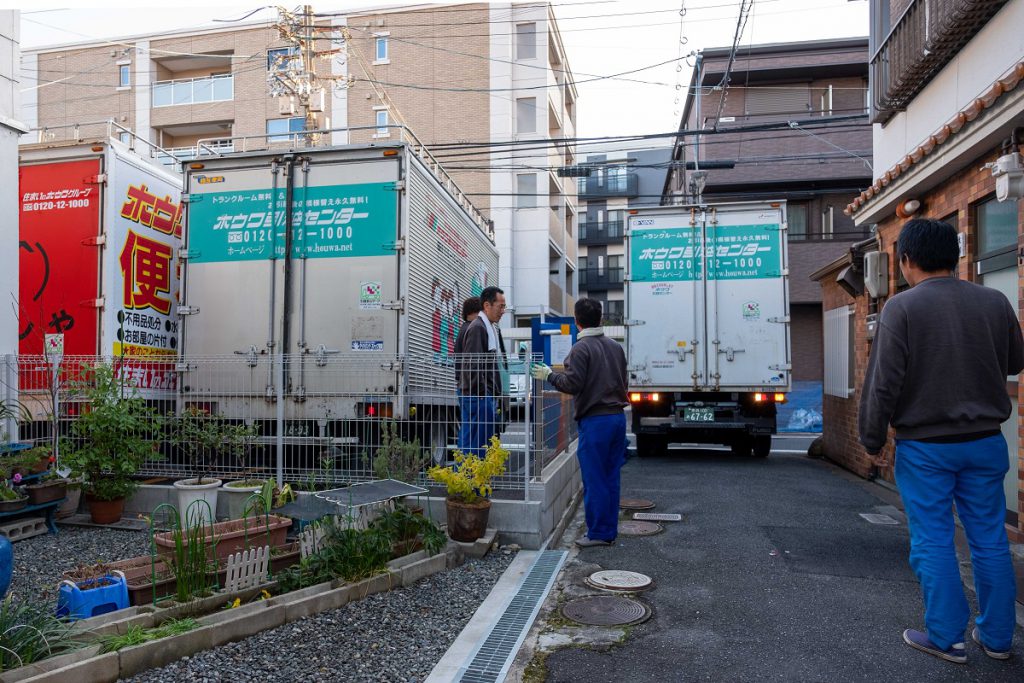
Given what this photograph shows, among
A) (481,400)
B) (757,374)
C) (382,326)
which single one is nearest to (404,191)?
(382,326)

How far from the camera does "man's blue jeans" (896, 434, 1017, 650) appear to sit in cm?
311

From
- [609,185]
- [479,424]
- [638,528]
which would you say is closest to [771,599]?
[638,528]

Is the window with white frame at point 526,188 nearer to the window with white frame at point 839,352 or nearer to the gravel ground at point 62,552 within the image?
the window with white frame at point 839,352

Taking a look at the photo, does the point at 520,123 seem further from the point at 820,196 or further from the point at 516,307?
the point at 820,196

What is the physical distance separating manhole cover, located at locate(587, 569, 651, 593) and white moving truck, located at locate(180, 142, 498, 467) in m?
2.02

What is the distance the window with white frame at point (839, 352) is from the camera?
997 cm

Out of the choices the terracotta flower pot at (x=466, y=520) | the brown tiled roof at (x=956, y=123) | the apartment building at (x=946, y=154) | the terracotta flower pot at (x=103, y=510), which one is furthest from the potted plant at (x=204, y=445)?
the brown tiled roof at (x=956, y=123)

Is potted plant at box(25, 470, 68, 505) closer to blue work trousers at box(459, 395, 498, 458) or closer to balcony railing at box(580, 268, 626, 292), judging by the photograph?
blue work trousers at box(459, 395, 498, 458)

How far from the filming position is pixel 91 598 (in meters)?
3.34

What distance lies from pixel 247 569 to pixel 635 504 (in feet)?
13.5

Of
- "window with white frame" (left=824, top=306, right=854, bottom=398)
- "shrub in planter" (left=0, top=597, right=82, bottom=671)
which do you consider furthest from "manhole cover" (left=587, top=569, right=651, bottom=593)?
"window with white frame" (left=824, top=306, right=854, bottom=398)

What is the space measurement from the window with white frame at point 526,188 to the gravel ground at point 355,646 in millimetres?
21868

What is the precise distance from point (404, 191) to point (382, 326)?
4.12 feet

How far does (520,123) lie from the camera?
24.7m
